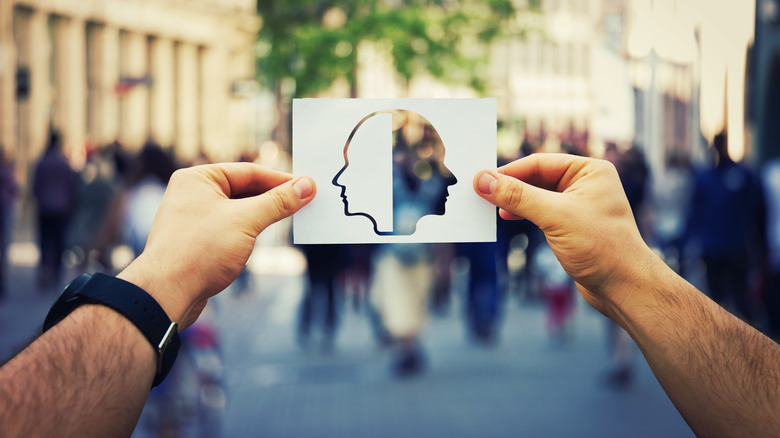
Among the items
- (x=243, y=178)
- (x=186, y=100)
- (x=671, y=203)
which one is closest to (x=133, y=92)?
(x=186, y=100)

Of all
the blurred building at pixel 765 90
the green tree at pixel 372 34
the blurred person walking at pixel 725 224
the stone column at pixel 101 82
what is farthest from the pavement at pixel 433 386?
the stone column at pixel 101 82

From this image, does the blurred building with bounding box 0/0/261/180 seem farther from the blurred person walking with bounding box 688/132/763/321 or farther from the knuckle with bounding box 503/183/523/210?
the knuckle with bounding box 503/183/523/210

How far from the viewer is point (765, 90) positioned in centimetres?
1568

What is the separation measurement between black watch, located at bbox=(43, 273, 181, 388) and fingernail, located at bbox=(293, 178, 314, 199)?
364 mm

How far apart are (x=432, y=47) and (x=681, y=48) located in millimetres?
6698

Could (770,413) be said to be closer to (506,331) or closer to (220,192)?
(220,192)

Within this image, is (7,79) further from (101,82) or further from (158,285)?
(158,285)

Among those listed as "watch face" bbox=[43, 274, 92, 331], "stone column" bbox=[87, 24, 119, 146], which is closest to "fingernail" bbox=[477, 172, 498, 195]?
"watch face" bbox=[43, 274, 92, 331]

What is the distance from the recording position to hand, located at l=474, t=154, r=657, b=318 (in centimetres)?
172

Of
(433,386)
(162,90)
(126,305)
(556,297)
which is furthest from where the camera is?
(162,90)

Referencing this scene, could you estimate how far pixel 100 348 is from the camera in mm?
1458

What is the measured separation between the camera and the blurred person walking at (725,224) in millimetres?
7172

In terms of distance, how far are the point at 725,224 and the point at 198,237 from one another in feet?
21.9

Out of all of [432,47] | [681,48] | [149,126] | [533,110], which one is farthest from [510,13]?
[533,110]
